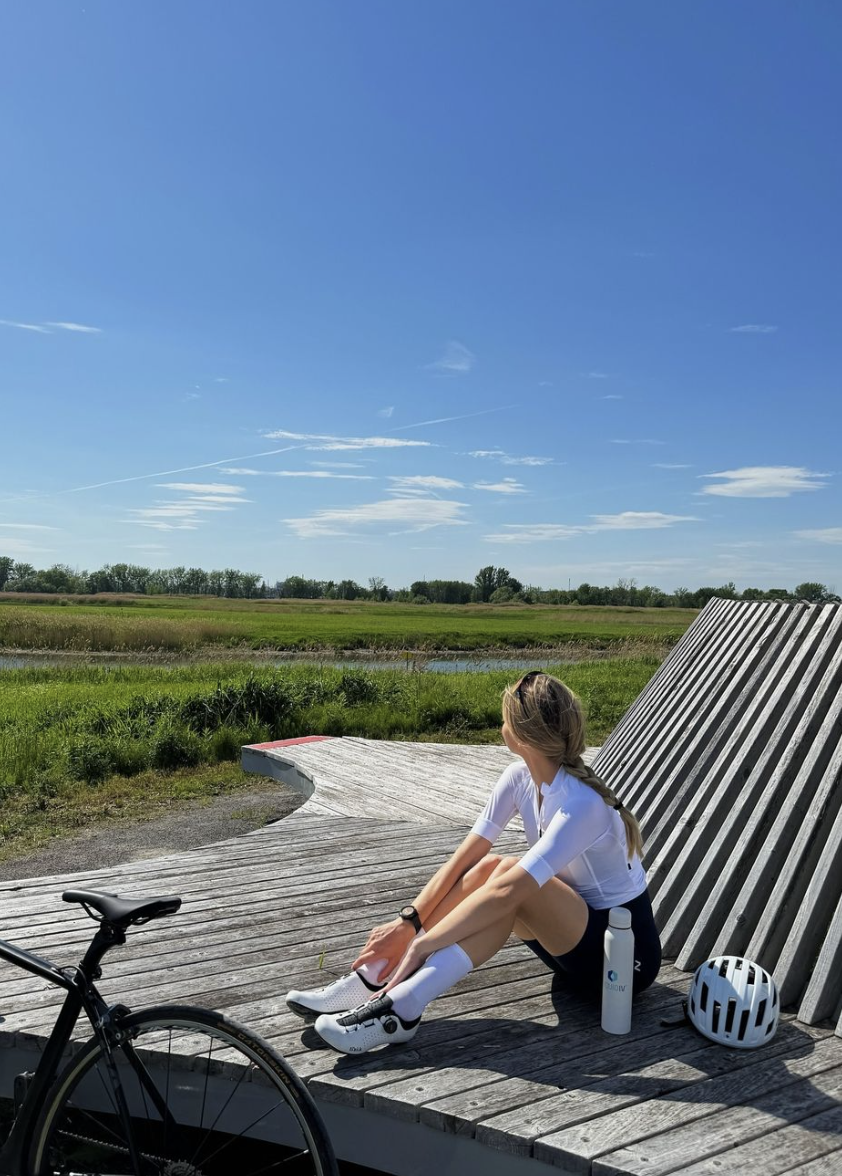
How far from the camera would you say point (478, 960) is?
2916 millimetres

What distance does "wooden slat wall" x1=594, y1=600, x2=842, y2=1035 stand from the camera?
3.26 metres

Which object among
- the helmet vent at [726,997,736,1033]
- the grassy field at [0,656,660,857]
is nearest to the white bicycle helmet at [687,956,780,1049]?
the helmet vent at [726,997,736,1033]

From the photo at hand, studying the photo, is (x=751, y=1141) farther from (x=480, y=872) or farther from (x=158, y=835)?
(x=158, y=835)

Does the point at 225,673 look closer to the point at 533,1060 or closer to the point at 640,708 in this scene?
the point at 640,708

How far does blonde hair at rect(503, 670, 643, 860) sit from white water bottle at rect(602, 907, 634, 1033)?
24 centimetres

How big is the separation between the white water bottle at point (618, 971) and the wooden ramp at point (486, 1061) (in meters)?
0.07

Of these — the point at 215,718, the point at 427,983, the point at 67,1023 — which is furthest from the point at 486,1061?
the point at 215,718

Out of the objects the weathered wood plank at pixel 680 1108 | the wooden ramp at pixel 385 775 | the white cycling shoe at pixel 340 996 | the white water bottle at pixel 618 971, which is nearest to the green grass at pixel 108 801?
the wooden ramp at pixel 385 775

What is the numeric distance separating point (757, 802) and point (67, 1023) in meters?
2.81

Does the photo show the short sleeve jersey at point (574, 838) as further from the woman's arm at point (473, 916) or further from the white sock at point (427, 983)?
the white sock at point (427, 983)

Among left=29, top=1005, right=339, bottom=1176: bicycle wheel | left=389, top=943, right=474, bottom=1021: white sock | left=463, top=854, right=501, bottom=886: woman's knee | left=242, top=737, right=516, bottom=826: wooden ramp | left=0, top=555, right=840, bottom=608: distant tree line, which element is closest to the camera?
left=29, top=1005, right=339, bottom=1176: bicycle wheel

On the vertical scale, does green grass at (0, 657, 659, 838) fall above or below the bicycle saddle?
below

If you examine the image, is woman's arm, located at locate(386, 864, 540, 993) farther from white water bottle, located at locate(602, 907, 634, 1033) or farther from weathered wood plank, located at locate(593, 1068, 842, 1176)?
weathered wood plank, located at locate(593, 1068, 842, 1176)

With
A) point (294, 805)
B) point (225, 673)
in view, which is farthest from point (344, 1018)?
point (225, 673)
